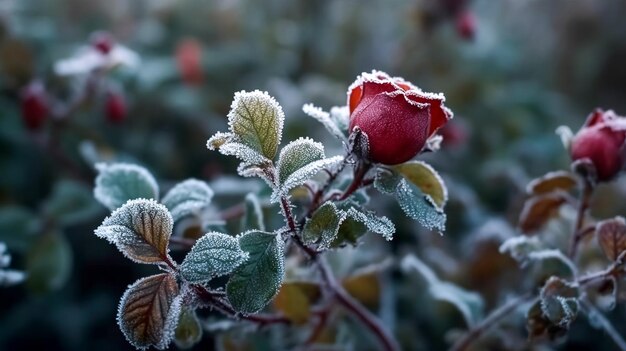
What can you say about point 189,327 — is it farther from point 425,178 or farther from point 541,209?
point 541,209

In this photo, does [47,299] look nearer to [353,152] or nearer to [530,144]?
[353,152]

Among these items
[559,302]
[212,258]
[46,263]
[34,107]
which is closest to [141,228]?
[212,258]

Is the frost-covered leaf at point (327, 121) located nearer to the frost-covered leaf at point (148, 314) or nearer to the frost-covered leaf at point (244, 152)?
the frost-covered leaf at point (244, 152)

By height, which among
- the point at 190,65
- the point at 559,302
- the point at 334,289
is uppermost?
the point at 559,302

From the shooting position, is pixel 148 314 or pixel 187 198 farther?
pixel 187 198

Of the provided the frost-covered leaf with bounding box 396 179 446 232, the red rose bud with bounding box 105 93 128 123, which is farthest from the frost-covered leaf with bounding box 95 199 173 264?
the red rose bud with bounding box 105 93 128 123

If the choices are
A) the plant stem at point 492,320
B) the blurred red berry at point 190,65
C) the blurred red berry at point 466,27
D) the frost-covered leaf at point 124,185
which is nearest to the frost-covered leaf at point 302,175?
the frost-covered leaf at point 124,185

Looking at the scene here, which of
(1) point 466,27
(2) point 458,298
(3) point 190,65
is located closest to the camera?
(2) point 458,298
